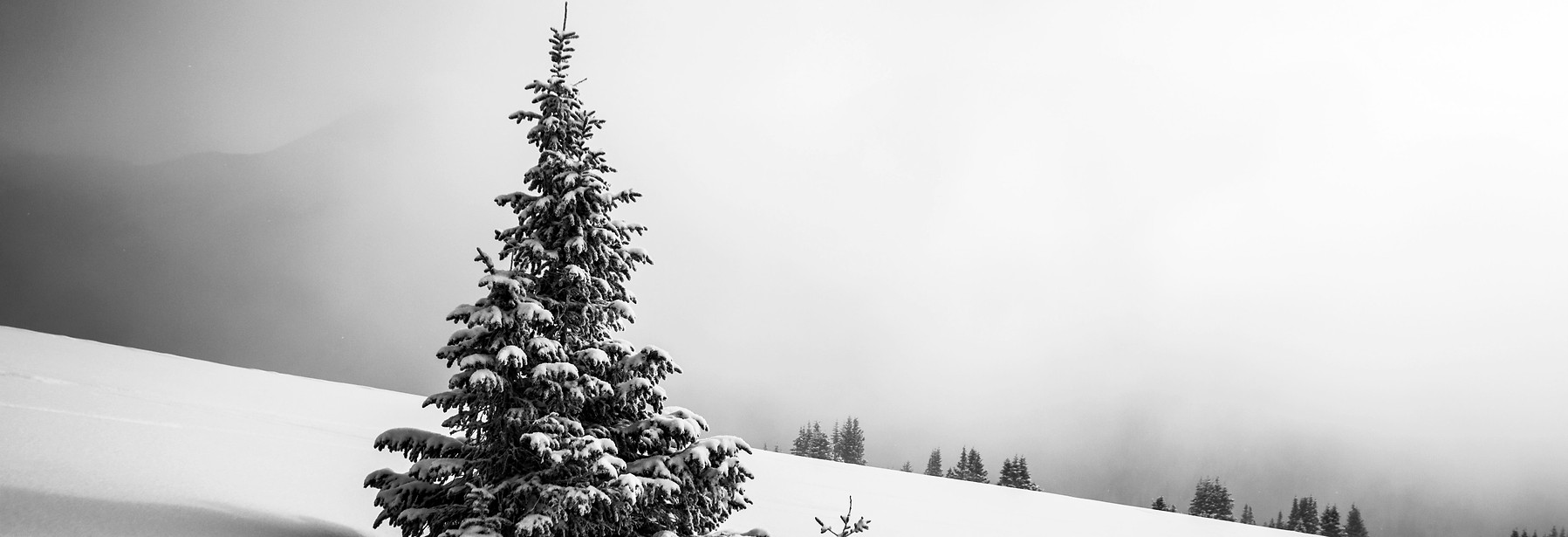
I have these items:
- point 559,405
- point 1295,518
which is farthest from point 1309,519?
point 559,405

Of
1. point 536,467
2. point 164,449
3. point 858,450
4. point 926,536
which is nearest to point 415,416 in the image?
point 164,449

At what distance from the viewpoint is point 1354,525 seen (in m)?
60.9

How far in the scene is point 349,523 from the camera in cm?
1372

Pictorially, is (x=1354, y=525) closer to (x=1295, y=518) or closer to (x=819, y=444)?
(x=1295, y=518)

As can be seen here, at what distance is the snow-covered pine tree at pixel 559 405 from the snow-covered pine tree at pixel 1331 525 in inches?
2827

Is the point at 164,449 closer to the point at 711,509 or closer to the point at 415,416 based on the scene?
the point at 711,509

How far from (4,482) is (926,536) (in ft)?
73.4

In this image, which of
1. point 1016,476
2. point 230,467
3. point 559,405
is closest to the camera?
point 559,405

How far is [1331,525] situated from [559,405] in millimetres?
75427

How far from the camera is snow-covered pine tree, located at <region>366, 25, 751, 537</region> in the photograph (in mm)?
9477

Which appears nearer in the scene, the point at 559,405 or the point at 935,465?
the point at 559,405

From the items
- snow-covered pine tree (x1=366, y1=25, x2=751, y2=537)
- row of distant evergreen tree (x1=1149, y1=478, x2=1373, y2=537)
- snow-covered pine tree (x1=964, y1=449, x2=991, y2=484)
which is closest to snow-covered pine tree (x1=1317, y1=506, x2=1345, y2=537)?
row of distant evergreen tree (x1=1149, y1=478, x2=1373, y2=537)

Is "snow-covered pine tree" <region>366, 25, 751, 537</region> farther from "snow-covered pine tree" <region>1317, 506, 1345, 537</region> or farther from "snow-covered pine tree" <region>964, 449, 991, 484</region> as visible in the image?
"snow-covered pine tree" <region>1317, 506, 1345, 537</region>

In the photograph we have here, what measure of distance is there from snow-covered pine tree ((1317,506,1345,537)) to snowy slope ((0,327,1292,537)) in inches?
1263
